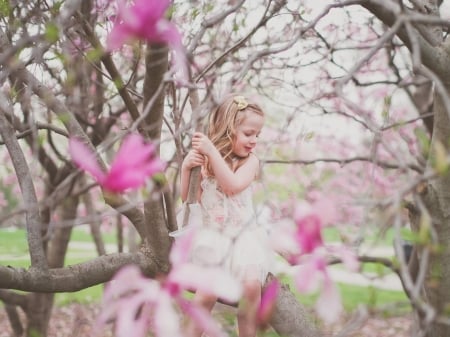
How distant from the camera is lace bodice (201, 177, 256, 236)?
280 cm

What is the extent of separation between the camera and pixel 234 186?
8.62ft

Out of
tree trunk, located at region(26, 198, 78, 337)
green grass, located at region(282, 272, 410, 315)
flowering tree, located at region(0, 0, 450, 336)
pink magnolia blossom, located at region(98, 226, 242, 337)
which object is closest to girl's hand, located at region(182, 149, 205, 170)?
flowering tree, located at region(0, 0, 450, 336)

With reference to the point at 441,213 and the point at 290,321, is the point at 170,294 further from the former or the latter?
the point at 441,213

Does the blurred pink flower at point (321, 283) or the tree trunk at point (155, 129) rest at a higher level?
the tree trunk at point (155, 129)

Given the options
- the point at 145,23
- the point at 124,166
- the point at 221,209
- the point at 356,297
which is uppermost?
the point at 145,23

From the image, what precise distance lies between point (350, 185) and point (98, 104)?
6.97 metres

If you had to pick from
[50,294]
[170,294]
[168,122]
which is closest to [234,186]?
[168,122]

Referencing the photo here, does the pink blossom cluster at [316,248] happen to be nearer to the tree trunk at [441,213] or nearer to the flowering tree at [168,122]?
the flowering tree at [168,122]

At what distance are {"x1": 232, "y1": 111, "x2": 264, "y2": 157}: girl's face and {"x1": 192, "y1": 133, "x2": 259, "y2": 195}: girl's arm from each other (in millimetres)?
51

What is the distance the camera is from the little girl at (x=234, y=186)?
258 centimetres

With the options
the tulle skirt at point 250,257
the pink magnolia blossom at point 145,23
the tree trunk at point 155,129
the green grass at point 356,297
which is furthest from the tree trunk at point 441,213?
the green grass at point 356,297

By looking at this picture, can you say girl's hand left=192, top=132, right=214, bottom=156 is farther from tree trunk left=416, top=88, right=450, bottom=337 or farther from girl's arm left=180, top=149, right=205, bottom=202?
tree trunk left=416, top=88, right=450, bottom=337

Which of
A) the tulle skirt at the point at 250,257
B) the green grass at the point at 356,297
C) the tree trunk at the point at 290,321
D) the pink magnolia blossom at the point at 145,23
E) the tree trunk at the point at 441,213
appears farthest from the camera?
the green grass at the point at 356,297

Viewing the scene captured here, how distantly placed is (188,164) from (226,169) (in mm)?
167
